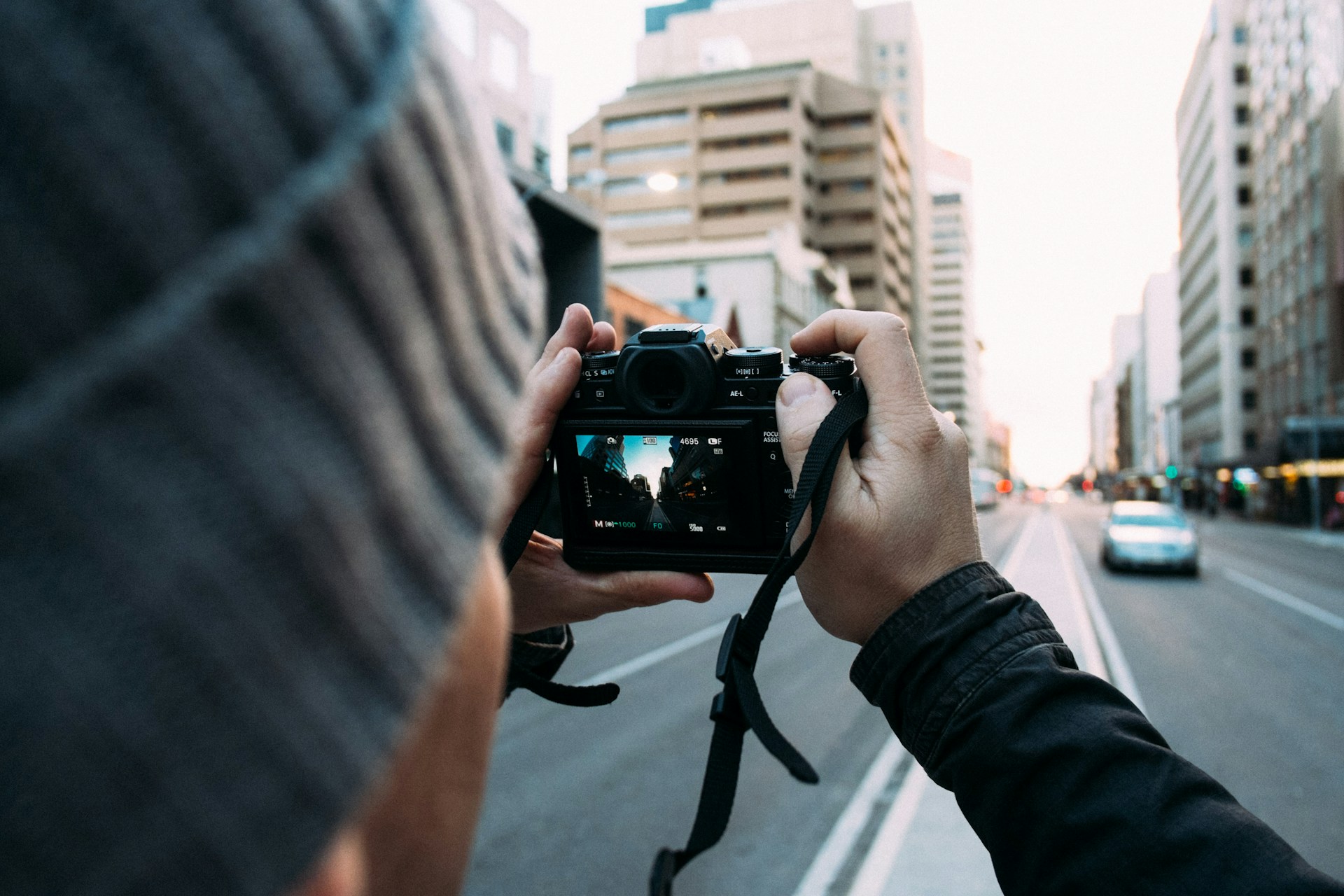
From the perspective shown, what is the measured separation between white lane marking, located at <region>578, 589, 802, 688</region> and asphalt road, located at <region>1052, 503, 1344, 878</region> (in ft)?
10.8

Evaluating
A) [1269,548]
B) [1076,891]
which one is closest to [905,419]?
[1076,891]

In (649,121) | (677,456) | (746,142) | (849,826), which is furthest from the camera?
(649,121)

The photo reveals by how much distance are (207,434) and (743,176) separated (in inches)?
2973

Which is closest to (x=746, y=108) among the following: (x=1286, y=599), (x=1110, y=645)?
(x=1286, y=599)

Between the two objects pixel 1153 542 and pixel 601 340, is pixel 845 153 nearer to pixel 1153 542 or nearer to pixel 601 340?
pixel 1153 542

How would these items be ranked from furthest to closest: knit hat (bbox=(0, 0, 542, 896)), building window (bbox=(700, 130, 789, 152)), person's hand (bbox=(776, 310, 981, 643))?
building window (bbox=(700, 130, 789, 152)), person's hand (bbox=(776, 310, 981, 643)), knit hat (bbox=(0, 0, 542, 896))

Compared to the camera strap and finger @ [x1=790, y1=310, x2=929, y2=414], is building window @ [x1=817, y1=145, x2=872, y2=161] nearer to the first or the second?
finger @ [x1=790, y1=310, x2=929, y2=414]

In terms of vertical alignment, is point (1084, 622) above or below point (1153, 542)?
below

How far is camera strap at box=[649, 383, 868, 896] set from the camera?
110cm

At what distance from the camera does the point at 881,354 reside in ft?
4.89

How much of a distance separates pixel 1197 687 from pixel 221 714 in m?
9.23

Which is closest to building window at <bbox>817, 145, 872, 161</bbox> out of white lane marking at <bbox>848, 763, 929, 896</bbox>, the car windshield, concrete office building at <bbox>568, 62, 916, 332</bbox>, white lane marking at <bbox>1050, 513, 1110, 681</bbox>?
concrete office building at <bbox>568, 62, 916, 332</bbox>

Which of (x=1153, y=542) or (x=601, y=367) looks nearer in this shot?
(x=601, y=367)

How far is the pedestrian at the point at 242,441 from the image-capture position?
13.9 inches
